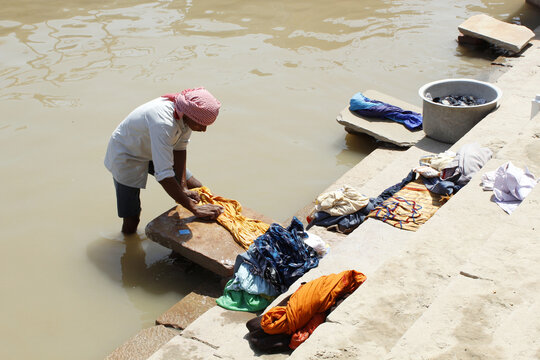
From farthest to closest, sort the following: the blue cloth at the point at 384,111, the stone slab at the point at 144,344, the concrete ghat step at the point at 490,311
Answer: the blue cloth at the point at 384,111 < the stone slab at the point at 144,344 < the concrete ghat step at the point at 490,311

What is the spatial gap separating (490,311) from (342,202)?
2457 mm

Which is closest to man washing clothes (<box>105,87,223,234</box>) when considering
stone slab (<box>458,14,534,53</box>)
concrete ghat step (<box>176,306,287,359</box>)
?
concrete ghat step (<box>176,306,287,359</box>)

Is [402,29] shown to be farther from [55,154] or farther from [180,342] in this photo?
[180,342]

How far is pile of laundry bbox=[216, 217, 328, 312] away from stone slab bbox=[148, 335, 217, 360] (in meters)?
0.44

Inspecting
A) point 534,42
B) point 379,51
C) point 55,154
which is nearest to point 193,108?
point 55,154

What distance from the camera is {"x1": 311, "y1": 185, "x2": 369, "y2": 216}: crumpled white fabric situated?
5.43 meters

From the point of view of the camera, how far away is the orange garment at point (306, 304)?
12.6 feet

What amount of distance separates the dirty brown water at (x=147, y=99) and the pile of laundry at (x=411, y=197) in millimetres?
1034

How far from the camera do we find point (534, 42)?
418 inches

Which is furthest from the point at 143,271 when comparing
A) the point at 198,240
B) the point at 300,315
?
the point at 300,315

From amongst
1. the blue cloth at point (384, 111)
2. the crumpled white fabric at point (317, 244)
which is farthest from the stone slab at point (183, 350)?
the blue cloth at point (384, 111)

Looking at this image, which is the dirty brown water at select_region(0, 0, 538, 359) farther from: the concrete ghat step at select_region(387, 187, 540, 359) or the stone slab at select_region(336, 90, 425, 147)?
the concrete ghat step at select_region(387, 187, 540, 359)

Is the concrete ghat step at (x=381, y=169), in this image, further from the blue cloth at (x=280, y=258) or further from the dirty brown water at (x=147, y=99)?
the blue cloth at (x=280, y=258)

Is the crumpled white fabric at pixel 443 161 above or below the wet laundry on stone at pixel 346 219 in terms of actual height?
above
